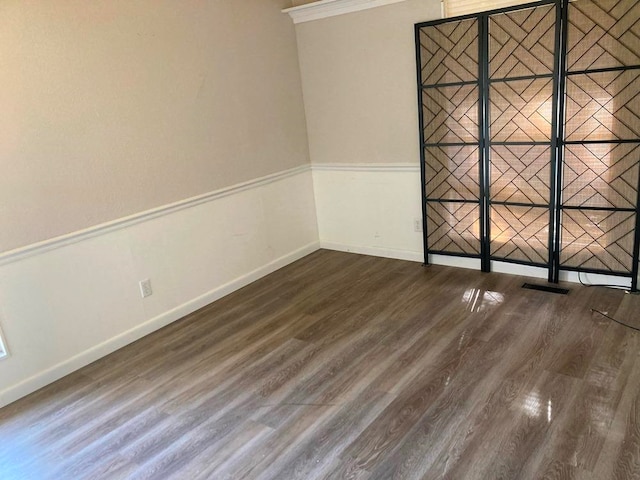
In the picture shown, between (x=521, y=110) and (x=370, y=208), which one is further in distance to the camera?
(x=370, y=208)

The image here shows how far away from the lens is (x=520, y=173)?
11.4ft

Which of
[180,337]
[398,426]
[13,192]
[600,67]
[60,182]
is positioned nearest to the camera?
[398,426]

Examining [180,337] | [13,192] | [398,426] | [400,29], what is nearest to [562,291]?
[398,426]

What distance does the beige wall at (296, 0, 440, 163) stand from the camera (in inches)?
150

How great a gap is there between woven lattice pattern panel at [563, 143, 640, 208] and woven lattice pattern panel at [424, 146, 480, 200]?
62 centimetres

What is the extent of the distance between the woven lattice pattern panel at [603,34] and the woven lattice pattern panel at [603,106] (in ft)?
0.25

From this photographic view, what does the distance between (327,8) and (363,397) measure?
10.1 ft

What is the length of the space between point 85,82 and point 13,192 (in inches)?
29.2

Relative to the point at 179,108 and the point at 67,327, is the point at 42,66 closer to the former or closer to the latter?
the point at 179,108

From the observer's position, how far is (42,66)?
8.69 feet

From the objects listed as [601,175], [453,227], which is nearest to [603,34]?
[601,175]

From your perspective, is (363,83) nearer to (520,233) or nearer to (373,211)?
(373,211)

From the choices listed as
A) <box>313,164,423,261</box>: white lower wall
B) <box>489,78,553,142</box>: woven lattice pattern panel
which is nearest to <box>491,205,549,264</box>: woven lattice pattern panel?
<box>489,78,553,142</box>: woven lattice pattern panel

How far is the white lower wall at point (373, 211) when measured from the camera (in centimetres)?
409
